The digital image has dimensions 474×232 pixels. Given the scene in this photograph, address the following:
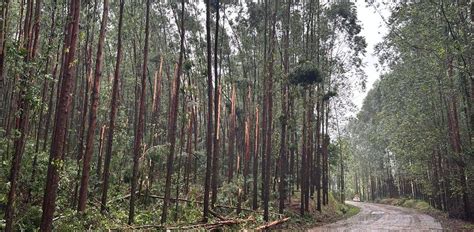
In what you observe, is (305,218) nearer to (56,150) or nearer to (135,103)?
(135,103)

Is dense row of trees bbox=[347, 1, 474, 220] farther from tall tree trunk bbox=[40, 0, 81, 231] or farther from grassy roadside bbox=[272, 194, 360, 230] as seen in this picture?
tall tree trunk bbox=[40, 0, 81, 231]

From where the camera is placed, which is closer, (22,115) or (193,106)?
(22,115)

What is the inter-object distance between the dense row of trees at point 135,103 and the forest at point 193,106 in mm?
70

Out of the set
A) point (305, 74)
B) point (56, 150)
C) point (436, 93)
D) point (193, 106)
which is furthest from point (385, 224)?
point (56, 150)

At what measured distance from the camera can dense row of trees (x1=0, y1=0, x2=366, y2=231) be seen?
718 centimetres

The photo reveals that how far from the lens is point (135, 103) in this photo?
18.3m

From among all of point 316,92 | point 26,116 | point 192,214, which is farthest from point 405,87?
point 26,116

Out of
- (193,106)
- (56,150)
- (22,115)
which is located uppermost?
(193,106)

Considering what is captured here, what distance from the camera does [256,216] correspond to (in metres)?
14.1

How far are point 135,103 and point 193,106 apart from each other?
3.06 meters

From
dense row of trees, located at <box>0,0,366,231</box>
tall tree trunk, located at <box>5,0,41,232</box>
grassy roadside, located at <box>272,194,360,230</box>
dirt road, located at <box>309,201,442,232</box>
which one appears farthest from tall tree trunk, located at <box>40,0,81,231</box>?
dirt road, located at <box>309,201,442,232</box>

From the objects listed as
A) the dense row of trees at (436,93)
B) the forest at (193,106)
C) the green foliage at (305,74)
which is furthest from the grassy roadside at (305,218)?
the dense row of trees at (436,93)

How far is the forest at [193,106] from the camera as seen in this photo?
27.9ft

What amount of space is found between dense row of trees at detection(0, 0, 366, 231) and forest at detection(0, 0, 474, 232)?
0.07 meters
